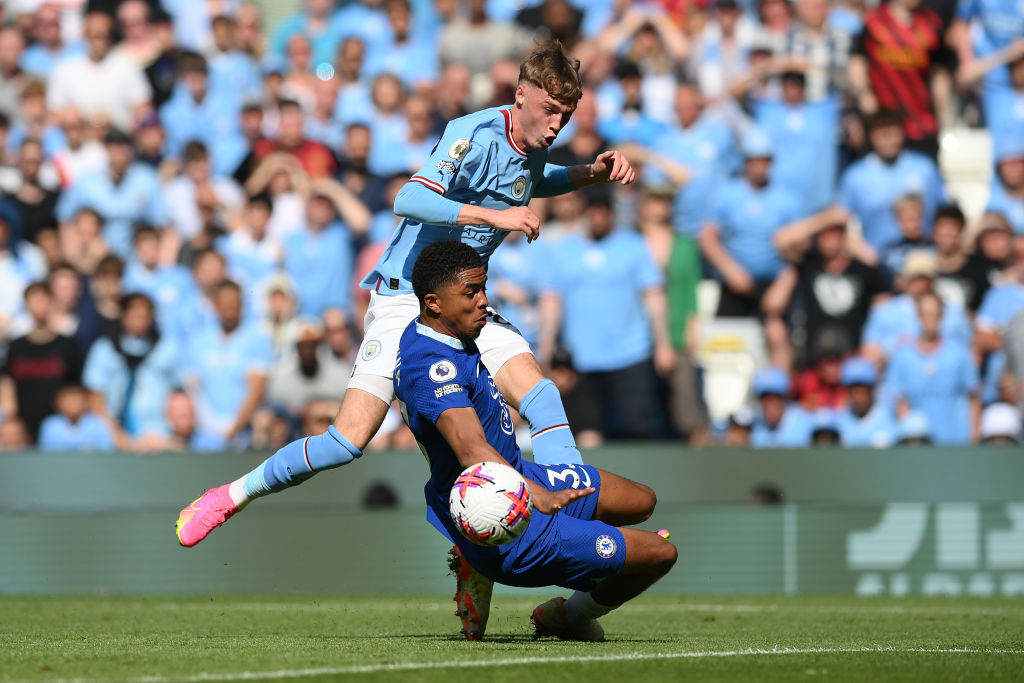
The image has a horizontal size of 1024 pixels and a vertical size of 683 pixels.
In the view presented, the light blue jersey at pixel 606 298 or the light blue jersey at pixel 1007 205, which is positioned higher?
the light blue jersey at pixel 1007 205

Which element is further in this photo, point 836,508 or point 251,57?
point 251,57

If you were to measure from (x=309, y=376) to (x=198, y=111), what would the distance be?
464cm

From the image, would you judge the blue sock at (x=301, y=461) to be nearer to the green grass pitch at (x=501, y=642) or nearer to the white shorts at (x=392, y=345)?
the white shorts at (x=392, y=345)

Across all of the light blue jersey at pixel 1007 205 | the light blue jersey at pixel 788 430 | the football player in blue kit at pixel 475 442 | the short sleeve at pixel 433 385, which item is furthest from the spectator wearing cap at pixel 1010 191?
the short sleeve at pixel 433 385

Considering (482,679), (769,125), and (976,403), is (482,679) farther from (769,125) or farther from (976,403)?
(769,125)

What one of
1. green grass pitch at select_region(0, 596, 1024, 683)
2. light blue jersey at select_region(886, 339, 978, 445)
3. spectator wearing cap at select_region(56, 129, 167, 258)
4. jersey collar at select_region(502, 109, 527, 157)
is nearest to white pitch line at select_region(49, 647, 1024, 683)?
green grass pitch at select_region(0, 596, 1024, 683)

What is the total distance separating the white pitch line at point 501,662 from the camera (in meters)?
5.67

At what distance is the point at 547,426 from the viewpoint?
779cm

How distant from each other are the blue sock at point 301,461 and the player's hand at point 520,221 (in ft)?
4.68

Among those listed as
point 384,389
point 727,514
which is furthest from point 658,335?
point 384,389

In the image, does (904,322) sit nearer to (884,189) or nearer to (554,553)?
(884,189)

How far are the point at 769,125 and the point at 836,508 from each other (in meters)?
4.16

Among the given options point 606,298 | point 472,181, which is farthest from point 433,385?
point 606,298

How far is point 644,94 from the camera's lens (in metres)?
15.3
